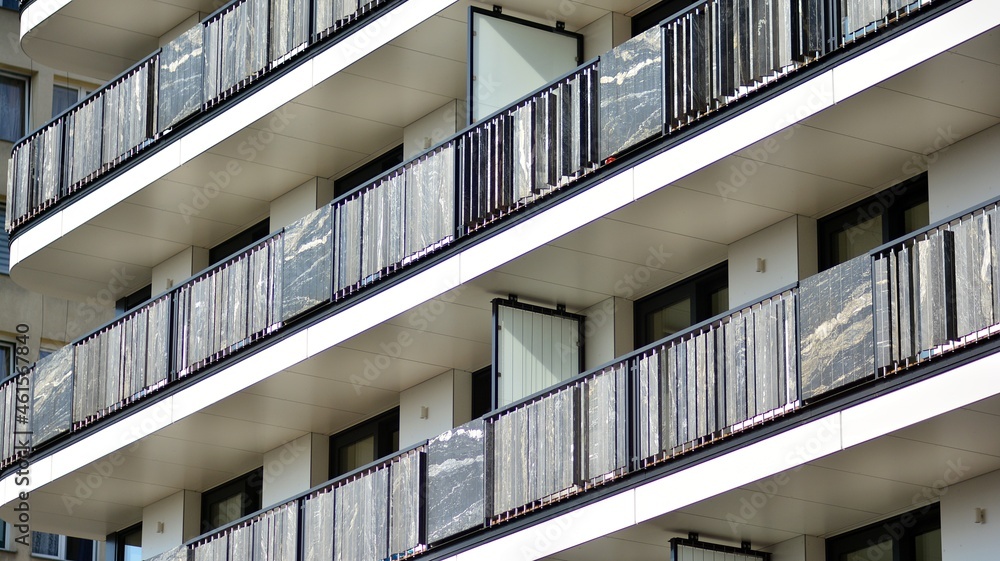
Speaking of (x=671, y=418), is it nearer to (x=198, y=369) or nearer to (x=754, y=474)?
(x=754, y=474)

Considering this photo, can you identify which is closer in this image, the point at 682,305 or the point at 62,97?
the point at 682,305

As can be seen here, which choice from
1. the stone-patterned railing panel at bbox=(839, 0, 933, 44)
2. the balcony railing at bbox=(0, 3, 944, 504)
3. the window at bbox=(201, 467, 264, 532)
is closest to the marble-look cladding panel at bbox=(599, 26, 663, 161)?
the balcony railing at bbox=(0, 3, 944, 504)

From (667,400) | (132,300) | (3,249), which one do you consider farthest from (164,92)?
(3,249)

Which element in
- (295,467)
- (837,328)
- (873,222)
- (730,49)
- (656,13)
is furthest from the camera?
(295,467)

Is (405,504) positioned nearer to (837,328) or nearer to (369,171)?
(369,171)

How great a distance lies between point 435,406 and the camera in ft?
88.1

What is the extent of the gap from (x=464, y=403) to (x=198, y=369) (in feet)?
12.5

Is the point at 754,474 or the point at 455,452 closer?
the point at 754,474

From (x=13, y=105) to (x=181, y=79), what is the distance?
563 inches

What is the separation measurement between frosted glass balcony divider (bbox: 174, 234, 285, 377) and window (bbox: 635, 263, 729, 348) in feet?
15.7

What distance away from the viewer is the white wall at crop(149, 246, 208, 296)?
31.6m

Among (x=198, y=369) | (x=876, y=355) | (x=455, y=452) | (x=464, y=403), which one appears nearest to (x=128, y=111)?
(x=198, y=369)

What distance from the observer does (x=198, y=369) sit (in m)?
28.4

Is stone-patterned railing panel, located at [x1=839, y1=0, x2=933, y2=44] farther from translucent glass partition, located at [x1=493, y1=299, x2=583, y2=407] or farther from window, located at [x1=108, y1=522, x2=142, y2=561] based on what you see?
window, located at [x1=108, y1=522, x2=142, y2=561]
